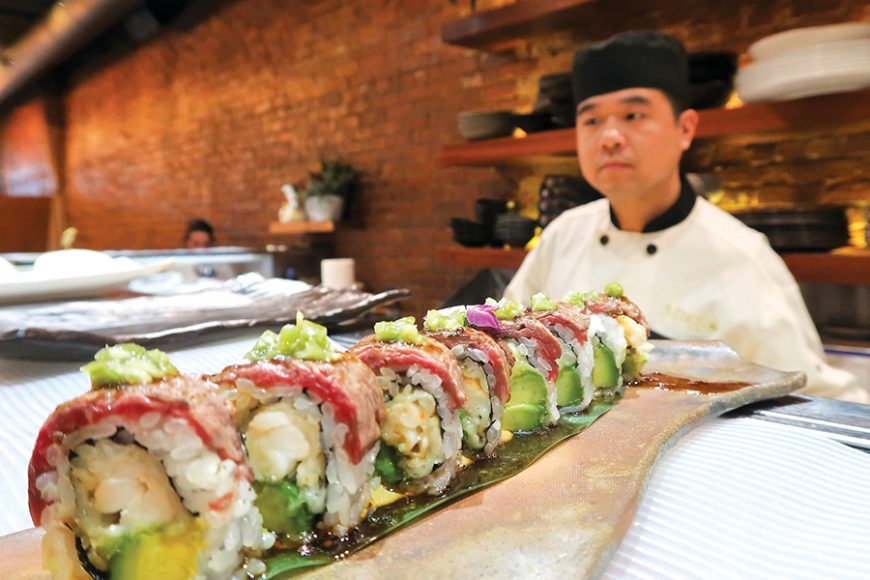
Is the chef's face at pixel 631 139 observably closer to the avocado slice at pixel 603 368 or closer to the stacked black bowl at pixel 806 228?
the stacked black bowl at pixel 806 228

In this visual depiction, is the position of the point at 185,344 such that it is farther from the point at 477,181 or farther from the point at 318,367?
the point at 477,181

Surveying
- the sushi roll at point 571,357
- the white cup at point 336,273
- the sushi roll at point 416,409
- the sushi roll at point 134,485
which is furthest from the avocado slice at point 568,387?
the white cup at point 336,273

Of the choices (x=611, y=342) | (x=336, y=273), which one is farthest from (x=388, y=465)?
(x=336, y=273)

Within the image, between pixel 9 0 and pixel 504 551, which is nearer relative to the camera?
pixel 504 551

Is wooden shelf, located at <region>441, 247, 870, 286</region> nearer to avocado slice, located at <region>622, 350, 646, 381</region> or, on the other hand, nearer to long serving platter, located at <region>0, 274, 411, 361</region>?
avocado slice, located at <region>622, 350, 646, 381</region>

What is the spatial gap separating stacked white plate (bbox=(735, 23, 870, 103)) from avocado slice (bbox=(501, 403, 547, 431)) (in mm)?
2045

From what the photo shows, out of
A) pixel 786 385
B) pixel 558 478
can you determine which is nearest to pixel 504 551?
pixel 558 478

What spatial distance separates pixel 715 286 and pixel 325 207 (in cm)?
357

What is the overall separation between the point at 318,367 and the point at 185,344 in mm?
936

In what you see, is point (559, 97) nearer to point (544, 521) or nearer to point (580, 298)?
point (580, 298)

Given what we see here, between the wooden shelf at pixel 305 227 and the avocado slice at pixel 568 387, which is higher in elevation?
the wooden shelf at pixel 305 227

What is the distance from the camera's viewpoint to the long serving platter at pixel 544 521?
659 mm

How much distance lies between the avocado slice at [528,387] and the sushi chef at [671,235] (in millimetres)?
1295

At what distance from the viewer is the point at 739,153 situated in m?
3.15
